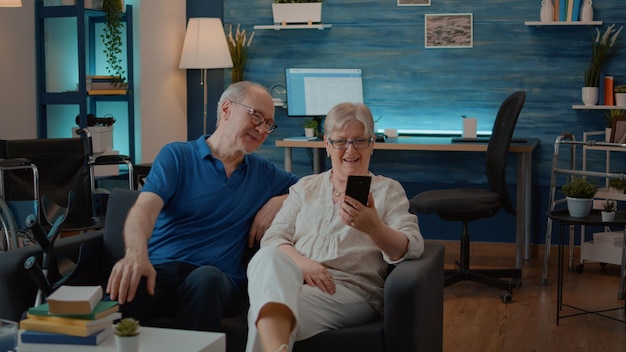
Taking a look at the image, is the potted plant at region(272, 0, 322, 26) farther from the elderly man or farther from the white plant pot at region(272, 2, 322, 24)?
the elderly man

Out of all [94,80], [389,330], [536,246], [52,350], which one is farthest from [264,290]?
[536,246]

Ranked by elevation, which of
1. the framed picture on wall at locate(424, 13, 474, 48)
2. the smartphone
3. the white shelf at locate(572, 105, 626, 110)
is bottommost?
the smartphone

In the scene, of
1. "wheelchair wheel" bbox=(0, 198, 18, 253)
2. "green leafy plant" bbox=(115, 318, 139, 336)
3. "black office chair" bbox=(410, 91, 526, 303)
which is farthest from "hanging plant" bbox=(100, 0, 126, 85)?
"green leafy plant" bbox=(115, 318, 139, 336)

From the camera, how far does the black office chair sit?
505 centimetres

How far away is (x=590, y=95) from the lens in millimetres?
5895

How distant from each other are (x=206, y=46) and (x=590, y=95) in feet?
8.66

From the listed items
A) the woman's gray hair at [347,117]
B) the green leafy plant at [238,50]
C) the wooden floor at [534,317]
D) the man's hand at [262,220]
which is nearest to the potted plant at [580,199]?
the wooden floor at [534,317]

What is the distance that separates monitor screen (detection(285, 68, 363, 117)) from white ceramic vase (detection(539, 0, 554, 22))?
1331 millimetres

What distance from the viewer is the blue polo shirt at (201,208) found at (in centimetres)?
324

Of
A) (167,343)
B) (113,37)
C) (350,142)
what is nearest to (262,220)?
(350,142)

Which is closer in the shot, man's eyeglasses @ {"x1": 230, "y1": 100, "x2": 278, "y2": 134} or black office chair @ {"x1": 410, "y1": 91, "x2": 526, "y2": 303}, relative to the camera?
man's eyeglasses @ {"x1": 230, "y1": 100, "x2": 278, "y2": 134}

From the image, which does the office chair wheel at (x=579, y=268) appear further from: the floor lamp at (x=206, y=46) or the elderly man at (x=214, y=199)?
the elderly man at (x=214, y=199)

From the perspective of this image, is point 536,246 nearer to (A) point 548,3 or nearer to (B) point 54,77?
(A) point 548,3

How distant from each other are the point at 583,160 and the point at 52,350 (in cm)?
437
